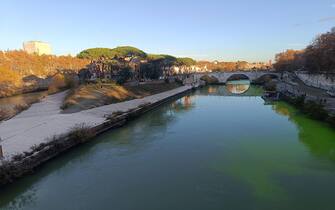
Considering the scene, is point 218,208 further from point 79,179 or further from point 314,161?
point 314,161

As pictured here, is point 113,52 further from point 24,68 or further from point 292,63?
point 292,63

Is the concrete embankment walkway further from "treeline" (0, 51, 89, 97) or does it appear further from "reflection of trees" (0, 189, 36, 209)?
"treeline" (0, 51, 89, 97)

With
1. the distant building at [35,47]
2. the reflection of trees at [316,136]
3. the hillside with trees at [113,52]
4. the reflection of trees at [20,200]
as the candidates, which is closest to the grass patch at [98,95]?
the reflection of trees at [20,200]

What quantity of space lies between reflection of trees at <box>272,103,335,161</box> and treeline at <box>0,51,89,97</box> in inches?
1339

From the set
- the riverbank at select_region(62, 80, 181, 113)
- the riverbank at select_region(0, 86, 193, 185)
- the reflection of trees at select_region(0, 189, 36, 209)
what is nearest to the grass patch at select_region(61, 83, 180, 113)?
the riverbank at select_region(62, 80, 181, 113)

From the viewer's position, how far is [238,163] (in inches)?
437

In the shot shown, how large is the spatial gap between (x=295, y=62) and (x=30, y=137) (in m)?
50.4

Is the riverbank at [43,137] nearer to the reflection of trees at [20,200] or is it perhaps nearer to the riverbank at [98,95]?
the reflection of trees at [20,200]

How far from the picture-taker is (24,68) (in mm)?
54094

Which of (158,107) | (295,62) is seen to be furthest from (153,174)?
(295,62)

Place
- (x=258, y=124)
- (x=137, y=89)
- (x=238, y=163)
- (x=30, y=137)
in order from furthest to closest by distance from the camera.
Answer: (x=137, y=89)
(x=258, y=124)
(x=30, y=137)
(x=238, y=163)

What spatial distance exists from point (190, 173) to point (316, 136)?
8.28 metres

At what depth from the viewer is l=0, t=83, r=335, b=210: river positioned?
26.4 ft

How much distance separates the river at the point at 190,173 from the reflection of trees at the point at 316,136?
4 centimetres
